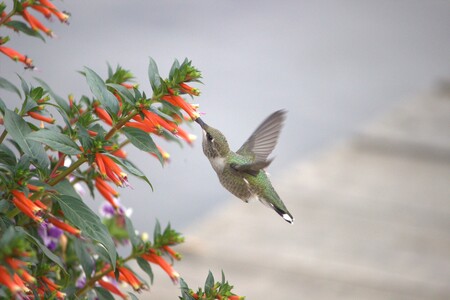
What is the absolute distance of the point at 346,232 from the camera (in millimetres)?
4156

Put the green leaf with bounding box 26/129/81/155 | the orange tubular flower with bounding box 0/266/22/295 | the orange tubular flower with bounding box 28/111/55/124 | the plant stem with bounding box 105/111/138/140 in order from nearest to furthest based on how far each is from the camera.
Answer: the orange tubular flower with bounding box 0/266/22/295 < the green leaf with bounding box 26/129/81/155 < the plant stem with bounding box 105/111/138/140 < the orange tubular flower with bounding box 28/111/55/124

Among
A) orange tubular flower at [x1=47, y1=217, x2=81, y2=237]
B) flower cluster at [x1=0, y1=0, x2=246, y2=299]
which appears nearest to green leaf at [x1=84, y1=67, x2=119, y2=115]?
flower cluster at [x1=0, y1=0, x2=246, y2=299]

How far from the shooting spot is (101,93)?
1.21 m

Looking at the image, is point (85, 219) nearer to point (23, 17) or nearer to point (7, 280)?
point (7, 280)

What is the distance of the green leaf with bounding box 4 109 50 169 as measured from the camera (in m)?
1.16

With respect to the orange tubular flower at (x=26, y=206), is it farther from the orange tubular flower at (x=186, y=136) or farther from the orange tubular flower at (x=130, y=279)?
the orange tubular flower at (x=186, y=136)

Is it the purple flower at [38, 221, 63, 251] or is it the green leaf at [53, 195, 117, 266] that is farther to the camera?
the purple flower at [38, 221, 63, 251]

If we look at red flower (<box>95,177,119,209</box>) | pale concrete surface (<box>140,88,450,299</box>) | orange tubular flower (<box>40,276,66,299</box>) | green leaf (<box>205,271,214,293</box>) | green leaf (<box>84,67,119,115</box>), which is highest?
pale concrete surface (<box>140,88,450,299</box>)

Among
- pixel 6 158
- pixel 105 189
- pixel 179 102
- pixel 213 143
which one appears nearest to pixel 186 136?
pixel 213 143

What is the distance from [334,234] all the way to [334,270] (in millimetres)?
373

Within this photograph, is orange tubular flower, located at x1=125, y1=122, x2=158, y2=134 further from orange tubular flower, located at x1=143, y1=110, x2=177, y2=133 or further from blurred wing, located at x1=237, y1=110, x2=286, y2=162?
blurred wing, located at x1=237, y1=110, x2=286, y2=162

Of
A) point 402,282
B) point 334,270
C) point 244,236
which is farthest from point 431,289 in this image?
point 244,236

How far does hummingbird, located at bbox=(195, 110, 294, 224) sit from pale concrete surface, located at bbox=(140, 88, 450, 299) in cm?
177

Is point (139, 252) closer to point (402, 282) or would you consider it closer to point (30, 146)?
point (30, 146)
